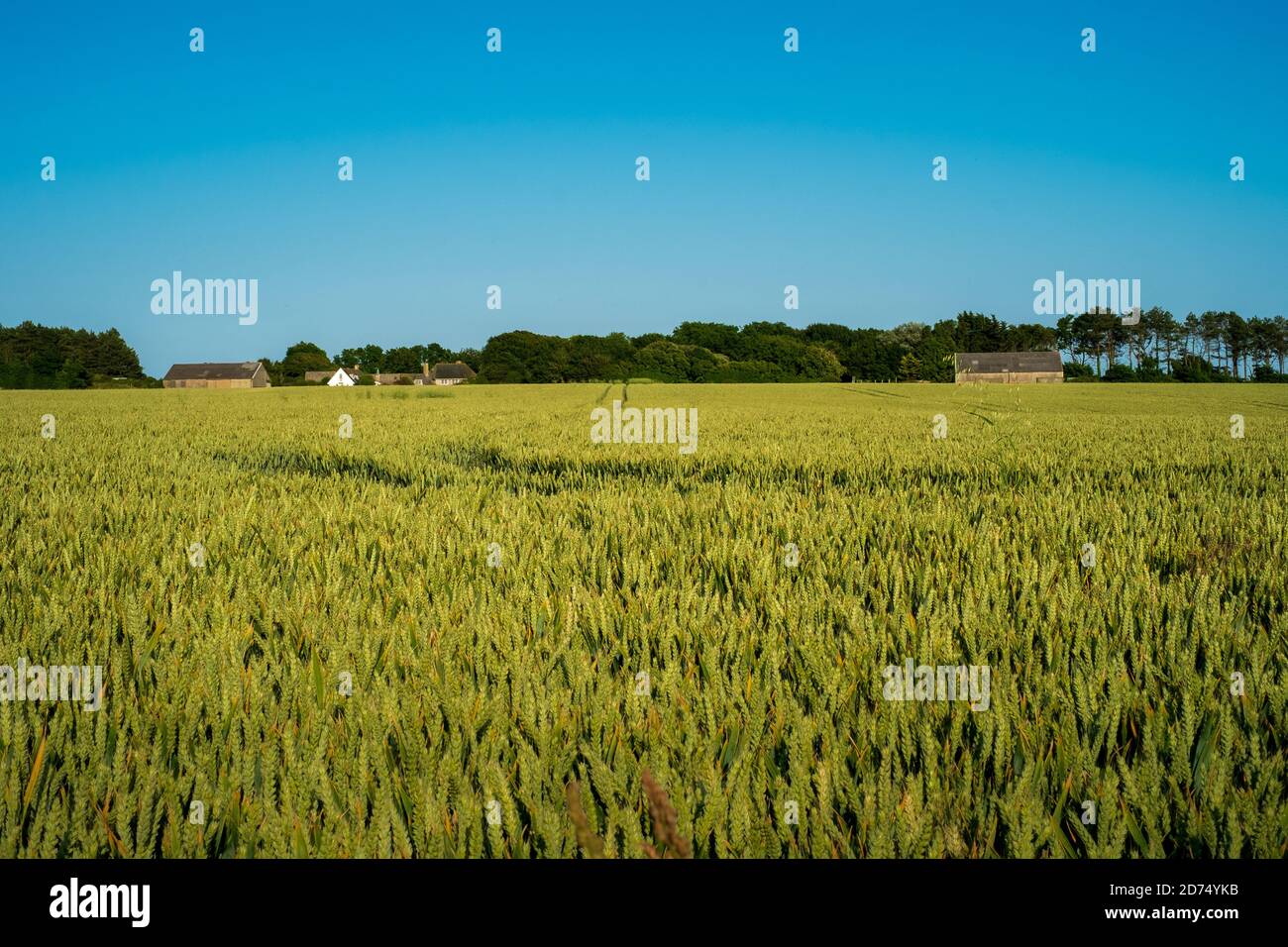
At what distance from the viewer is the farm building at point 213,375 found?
8088 cm

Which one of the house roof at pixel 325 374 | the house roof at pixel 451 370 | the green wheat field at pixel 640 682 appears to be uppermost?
the house roof at pixel 451 370

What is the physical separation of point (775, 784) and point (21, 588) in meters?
2.67

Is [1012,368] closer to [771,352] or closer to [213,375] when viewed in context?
[771,352]

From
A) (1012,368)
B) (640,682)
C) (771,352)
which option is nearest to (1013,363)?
(1012,368)

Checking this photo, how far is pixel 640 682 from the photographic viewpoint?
1618 millimetres

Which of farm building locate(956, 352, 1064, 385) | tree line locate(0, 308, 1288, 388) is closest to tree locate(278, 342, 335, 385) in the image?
tree line locate(0, 308, 1288, 388)

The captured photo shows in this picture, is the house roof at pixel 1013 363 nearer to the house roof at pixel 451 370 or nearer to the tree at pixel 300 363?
the house roof at pixel 451 370

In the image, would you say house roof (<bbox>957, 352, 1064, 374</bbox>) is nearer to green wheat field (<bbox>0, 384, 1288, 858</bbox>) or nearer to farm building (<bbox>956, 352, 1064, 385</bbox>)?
farm building (<bbox>956, 352, 1064, 385</bbox>)

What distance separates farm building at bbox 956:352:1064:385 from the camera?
261 feet

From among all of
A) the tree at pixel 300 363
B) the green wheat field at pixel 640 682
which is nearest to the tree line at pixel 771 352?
the tree at pixel 300 363

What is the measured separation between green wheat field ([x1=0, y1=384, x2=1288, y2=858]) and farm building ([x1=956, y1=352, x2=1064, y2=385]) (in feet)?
275

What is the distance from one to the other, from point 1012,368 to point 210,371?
89591mm

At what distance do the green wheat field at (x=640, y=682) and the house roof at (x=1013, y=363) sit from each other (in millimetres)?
85008

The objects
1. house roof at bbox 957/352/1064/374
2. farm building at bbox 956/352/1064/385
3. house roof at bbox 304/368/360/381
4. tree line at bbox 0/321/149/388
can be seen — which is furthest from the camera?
house roof at bbox 304/368/360/381
